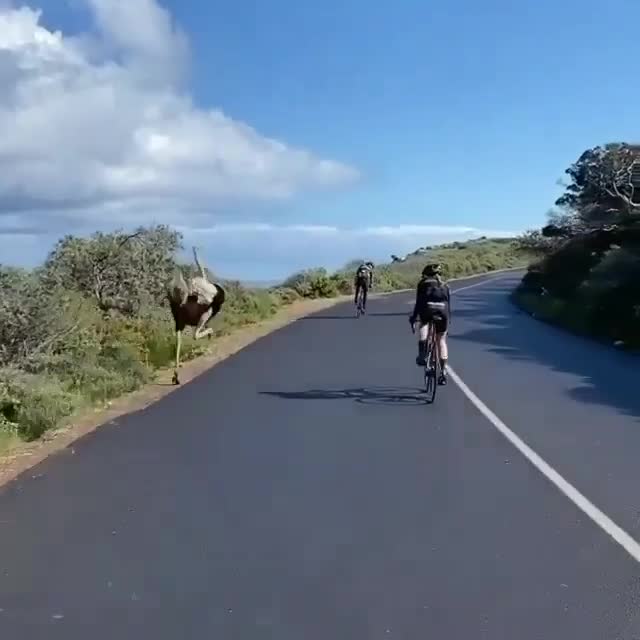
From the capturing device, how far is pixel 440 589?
22.2ft

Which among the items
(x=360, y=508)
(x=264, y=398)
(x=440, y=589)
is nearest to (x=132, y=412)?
(x=264, y=398)

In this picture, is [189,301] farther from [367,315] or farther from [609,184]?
[609,184]

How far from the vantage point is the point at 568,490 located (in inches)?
384

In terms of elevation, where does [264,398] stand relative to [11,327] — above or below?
below

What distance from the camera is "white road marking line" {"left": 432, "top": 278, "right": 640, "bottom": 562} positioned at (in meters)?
7.96

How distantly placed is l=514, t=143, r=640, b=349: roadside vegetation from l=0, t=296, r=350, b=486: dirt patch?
9.69 metres

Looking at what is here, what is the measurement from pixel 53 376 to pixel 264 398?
3.27 m

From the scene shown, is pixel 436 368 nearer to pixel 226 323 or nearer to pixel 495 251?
pixel 226 323

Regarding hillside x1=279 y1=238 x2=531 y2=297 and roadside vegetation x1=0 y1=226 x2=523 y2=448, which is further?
hillside x1=279 y1=238 x2=531 y2=297

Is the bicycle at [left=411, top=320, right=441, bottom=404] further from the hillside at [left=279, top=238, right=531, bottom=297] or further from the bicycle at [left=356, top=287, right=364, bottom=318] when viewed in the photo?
the hillside at [left=279, top=238, right=531, bottom=297]

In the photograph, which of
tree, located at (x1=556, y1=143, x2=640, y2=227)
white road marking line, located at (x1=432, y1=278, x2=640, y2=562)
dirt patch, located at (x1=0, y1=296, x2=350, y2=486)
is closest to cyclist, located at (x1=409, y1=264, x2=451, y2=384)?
white road marking line, located at (x1=432, y1=278, x2=640, y2=562)

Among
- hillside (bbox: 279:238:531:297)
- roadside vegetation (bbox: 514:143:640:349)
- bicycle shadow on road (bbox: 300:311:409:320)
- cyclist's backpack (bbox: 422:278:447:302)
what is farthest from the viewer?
hillside (bbox: 279:238:531:297)

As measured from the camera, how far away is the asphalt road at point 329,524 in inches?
247

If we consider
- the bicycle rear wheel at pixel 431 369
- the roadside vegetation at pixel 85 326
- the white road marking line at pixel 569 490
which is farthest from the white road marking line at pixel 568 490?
the roadside vegetation at pixel 85 326
